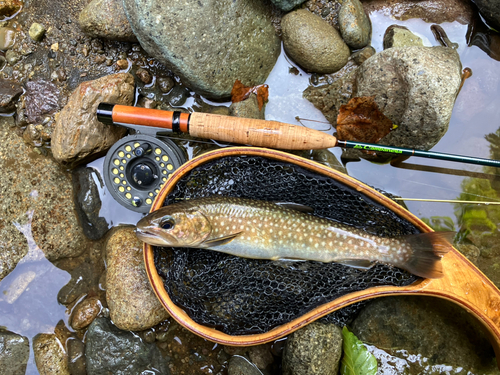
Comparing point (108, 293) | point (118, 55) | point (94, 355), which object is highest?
point (118, 55)

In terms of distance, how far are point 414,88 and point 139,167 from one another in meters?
2.23

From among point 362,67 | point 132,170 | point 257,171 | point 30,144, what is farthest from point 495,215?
point 30,144

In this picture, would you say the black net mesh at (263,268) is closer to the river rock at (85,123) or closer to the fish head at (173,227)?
the fish head at (173,227)

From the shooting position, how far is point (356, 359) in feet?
8.84

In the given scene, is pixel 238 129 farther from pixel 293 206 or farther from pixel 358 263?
pixel 358 263

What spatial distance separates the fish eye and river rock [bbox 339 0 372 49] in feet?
7.09

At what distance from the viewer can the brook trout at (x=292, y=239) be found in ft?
7.95

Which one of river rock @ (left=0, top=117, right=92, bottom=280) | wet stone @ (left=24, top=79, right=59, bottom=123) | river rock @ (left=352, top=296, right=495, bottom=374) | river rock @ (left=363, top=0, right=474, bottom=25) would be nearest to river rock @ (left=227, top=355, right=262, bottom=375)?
river rock @ (left=352, top=296, right=495, bottom=374)

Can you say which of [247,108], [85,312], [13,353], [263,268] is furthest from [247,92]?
[13,353]

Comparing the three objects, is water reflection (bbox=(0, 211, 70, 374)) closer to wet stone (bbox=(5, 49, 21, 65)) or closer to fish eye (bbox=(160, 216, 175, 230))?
fish eye (bbox=(160, 216, 175, 230))

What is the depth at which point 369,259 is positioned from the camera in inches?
100

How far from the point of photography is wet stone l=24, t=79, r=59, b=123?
3.15 metres

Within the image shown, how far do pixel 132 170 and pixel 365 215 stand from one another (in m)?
1.88

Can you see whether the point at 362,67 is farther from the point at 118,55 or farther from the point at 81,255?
the point at 81,255
